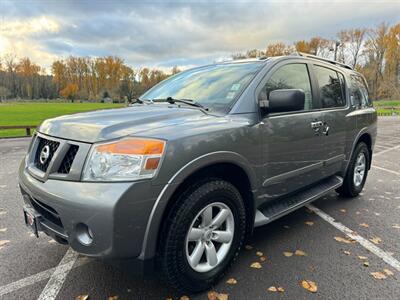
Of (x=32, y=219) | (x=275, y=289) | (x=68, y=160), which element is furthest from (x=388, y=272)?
(x=32, y=219)

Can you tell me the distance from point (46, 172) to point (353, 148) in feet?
13.1

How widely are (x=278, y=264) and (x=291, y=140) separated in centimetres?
121

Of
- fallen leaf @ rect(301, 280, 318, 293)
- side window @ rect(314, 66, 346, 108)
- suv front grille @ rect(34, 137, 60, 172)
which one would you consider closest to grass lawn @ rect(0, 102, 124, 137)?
suv front grille @ rect(34, 137, 60, 172)

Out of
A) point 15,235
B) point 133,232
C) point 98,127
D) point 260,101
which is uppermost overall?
point 260,101

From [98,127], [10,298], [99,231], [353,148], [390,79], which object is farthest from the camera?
[390,79]

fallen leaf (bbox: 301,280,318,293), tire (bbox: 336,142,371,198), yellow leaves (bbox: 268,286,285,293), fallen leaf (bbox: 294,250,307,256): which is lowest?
yellow leaves (bbox: 268,286,285,293)

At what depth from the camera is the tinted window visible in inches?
178

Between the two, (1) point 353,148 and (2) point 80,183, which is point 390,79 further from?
(2) point 80,183

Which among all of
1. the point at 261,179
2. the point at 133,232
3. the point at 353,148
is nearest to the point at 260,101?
the point at 261,179

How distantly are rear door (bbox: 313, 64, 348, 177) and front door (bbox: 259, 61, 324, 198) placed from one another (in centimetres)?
16

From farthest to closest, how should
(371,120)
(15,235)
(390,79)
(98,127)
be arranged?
(390,79)
(371,120)
(15,235)
(98,127)

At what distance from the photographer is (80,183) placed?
199cm

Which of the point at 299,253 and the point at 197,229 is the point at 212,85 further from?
the point at 299,253

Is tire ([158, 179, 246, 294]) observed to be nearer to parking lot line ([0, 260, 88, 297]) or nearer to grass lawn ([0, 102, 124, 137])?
parking lot line ([0, 260, 88, 297])
